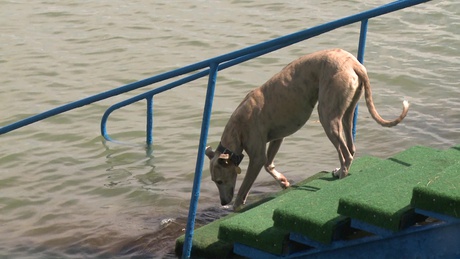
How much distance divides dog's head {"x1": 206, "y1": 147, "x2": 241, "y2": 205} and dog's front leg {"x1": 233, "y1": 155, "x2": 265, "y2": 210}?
4.1 inches

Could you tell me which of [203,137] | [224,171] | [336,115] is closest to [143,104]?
[224,171]

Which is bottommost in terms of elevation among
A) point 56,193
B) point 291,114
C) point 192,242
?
point 56,193

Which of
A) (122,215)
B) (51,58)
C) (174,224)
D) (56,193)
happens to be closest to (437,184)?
(174,224)

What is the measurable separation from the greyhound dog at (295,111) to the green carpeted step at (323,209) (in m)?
0.47

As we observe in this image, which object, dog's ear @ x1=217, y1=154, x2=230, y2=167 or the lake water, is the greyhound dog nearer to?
dog's ear @ x1=217, y1=154, x2=230, y2=167

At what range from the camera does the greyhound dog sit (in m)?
8.88

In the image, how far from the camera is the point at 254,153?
9602 millimetres

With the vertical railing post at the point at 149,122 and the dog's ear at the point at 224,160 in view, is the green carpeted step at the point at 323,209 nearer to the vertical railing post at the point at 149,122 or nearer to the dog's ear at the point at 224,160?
the dog's ear at the point at 224,160

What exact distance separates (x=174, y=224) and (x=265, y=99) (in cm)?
166

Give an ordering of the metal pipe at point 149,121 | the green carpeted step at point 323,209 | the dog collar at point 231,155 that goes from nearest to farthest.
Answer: the green carpeted step at point 323,209, the dog collar at point 231,155, the metal pipe at point 149,121

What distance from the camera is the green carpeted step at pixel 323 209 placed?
7551 mm

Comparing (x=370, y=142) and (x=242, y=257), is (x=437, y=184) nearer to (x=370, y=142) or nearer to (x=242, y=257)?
(x=242, y=257)

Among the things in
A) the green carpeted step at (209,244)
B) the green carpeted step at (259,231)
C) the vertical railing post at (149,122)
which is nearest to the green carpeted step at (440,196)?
the green carpeted step at (259,231)

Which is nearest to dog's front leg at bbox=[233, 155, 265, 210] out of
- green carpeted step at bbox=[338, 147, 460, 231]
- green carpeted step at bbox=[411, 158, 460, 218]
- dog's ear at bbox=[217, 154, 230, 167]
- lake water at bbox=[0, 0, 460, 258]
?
dog's ear at bbox=[217, 154, 230, 167]
